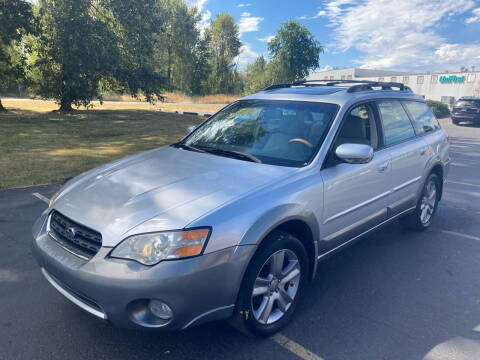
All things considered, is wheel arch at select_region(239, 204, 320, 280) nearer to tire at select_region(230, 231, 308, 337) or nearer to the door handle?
tire at select_region(230, 231, 308, 337)

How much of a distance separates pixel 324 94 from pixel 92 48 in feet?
53.8

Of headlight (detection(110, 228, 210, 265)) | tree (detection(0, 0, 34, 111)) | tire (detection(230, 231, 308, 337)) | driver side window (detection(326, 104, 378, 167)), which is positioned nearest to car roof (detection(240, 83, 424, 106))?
driver side window (detection(326, 104, 378, 167))

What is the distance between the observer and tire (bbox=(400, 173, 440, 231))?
493cm

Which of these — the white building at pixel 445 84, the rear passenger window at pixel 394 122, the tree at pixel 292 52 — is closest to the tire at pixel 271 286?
the rear passenger window at pixel 394 122

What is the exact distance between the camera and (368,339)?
2.83m

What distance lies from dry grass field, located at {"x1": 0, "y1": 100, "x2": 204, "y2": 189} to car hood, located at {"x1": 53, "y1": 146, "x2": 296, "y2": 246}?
4.37m

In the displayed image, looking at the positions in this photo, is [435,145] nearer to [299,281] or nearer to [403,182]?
[403,182]

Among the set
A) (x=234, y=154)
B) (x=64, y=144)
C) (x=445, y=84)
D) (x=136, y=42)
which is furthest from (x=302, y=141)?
(x=445, y=84)

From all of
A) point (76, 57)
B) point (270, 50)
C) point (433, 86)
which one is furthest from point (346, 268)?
point (433, 86)

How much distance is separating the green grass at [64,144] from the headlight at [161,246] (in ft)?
17.3

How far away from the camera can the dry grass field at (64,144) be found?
771 centimetres

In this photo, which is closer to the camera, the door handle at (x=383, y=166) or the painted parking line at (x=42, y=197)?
the door handle at (x=383, y=166)

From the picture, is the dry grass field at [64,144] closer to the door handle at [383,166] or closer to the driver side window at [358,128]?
the driver side window at [358,128]

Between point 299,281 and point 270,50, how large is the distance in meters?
35.9
